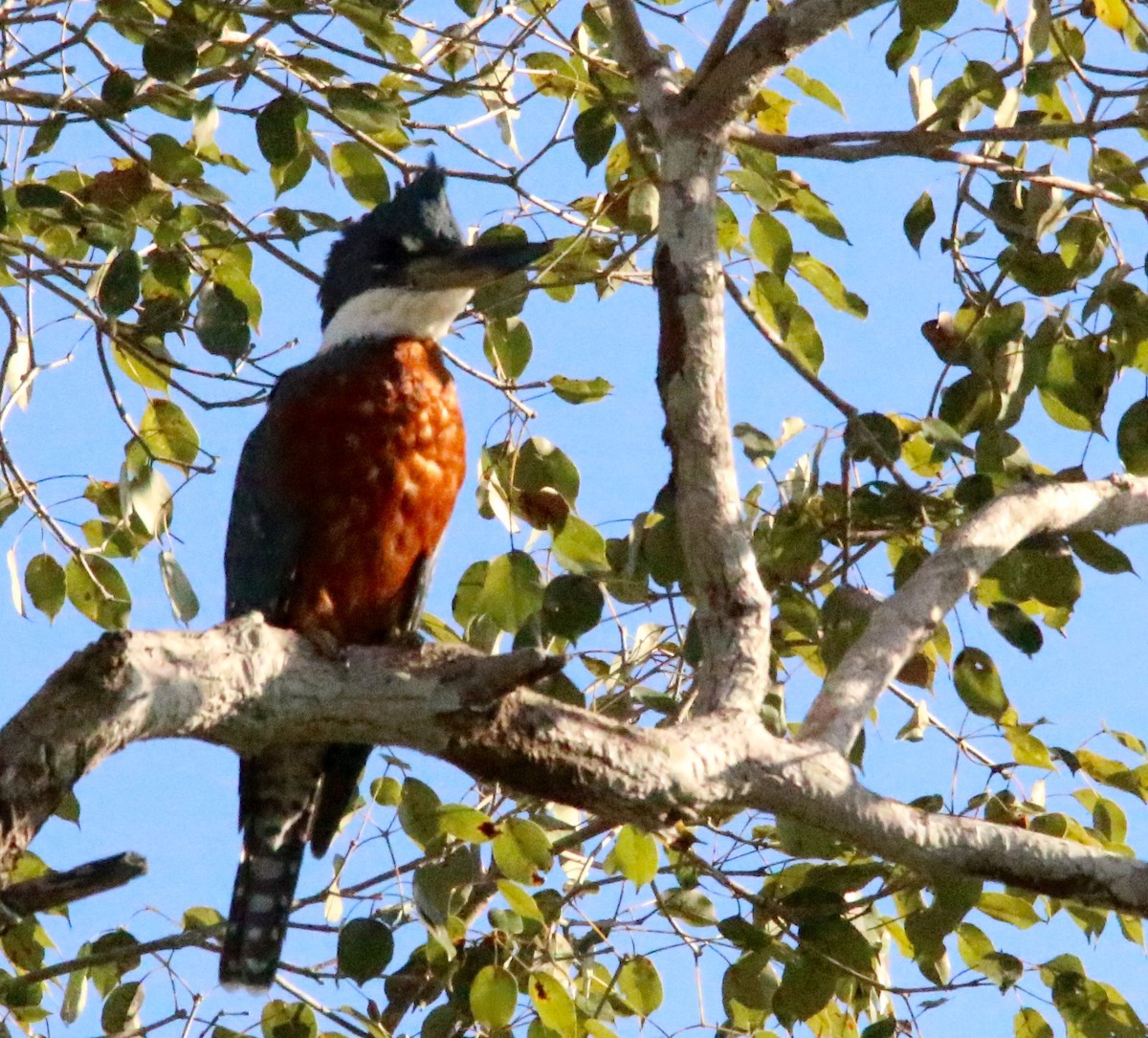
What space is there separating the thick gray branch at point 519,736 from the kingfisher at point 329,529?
123 centimetres

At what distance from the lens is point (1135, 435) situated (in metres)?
3.11

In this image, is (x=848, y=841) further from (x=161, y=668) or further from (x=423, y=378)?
(x=423, y=378)

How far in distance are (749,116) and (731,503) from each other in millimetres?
1011

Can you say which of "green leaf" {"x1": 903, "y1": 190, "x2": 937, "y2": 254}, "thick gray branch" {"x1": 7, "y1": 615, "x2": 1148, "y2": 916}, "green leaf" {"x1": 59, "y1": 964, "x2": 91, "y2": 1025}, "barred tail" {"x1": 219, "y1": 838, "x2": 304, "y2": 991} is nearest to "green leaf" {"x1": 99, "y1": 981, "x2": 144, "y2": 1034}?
"green leaf" {"x1": 59, "y1": 964, "x2": 91, "y2": 1025}

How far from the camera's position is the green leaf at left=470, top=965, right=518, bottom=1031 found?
274 centimetres

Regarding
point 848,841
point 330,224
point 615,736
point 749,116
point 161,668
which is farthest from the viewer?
point 749,116

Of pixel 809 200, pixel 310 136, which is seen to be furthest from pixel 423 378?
pixel 809 200

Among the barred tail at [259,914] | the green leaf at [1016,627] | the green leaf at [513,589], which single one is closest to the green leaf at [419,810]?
the green leaf at [513,589]

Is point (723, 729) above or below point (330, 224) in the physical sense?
below

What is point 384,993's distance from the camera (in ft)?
10.8

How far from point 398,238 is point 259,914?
5.70 ft

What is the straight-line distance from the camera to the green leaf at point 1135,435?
10.2 ft

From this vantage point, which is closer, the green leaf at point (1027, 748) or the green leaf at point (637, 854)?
the green leaf at point (637, 854)

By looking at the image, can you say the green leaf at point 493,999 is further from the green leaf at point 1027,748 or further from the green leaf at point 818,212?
the green leaf at point 818,212
